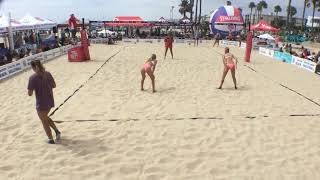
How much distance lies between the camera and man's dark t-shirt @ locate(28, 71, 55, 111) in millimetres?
4945

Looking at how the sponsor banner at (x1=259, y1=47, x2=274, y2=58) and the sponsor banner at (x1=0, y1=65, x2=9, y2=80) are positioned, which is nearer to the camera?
the sponsor banner at (x1=0, y1=65, x2=9, y2=80)

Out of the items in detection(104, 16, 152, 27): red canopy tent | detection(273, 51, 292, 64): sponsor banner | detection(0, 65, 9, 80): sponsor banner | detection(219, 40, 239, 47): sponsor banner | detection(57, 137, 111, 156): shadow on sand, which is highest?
detection(104, 16, 152, 27): red canopy tent

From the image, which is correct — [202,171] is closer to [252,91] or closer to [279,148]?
[279,148]

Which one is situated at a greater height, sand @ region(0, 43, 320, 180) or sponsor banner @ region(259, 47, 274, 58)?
sponsor banner @ region(259, 47, 274, 58)

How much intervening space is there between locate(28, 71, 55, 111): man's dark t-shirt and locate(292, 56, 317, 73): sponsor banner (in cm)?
1186

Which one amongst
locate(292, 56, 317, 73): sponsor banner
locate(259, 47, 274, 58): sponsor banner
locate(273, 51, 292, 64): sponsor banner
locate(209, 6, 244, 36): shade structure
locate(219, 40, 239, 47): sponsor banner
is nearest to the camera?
locate(292, 56, 317, 73): sponsor banner

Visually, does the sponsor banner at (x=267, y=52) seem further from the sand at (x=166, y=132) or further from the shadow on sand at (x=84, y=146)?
the shadow on sand at (x=84, y=146)

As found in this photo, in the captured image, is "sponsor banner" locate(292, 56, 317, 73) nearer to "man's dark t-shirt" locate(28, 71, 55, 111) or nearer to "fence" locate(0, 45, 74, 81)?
"fence" locate(0, 45, 74, 81)

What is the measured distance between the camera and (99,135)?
18.9 ft

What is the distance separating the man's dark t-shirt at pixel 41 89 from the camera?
4.95 metres

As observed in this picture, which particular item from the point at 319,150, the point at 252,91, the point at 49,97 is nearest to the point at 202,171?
the point at 319,150

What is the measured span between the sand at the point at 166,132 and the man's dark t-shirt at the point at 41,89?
2.35 ft

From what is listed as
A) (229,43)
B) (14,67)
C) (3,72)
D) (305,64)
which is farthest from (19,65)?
(229,43)

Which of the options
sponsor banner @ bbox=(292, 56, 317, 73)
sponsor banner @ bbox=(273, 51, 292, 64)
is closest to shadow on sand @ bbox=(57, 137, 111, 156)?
sponsor banner @ bbox=(292, 56, 317, 73)
